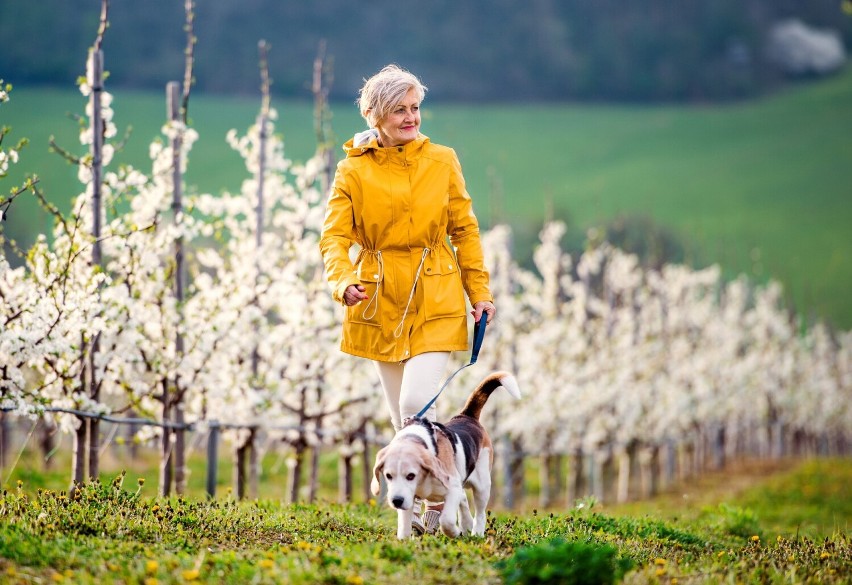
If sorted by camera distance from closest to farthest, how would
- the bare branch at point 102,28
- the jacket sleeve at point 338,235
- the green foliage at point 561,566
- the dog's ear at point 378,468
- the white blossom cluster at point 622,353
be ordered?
the green foliage at point 561,566 → the dog's ear at point 378,468 → the jacket sleeve at point 338,235 → the bare branch at point 102,28 → the white blossom cluster at point 622,353

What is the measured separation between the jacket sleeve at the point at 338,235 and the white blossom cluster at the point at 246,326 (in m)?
2.48

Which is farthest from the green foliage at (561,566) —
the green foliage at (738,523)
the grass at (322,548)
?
the green foliage at (738,523)

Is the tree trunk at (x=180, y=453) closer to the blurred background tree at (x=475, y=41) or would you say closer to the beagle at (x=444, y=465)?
the beagle at (x=444, y=465)

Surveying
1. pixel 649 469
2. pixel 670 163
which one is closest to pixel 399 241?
pixel 649 469

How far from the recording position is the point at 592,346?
27.3 meters

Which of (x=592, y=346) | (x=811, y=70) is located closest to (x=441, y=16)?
(x=811, y=70)

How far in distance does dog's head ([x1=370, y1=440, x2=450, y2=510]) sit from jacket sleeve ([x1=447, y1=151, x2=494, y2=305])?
56.6 inches

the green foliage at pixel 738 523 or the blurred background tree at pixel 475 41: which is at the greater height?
the blurred background tree at pixel 475 41

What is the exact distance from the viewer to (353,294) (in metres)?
6.01

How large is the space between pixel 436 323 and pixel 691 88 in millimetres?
107541

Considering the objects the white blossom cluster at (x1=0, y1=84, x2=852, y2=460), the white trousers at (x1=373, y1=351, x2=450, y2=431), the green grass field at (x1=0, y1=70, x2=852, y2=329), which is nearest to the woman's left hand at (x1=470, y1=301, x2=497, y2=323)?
the white trousers at (x1=373, y1=351, x2=450, y2=431)

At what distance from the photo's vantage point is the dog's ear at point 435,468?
18.1 feet

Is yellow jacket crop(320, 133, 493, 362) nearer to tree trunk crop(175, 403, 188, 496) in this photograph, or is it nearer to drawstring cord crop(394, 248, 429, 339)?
drawstring cord crop(394, 248, 429, 339)

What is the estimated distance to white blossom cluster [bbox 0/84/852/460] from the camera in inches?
340
